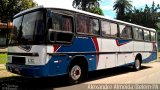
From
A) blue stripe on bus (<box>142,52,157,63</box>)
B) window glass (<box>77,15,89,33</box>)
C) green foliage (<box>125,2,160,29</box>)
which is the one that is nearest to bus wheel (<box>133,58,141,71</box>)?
blue stripe on bus (<box>142,52,157,63</box>)

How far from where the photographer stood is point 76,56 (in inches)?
458

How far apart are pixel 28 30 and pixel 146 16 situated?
66047mm

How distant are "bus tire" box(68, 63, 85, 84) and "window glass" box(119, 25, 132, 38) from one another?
4582 millimetres

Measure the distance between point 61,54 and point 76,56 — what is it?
1.00 meters

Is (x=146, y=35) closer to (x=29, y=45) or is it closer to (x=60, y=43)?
(x=60, y=43)

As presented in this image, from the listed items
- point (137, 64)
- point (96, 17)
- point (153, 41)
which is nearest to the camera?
point (96, 17)

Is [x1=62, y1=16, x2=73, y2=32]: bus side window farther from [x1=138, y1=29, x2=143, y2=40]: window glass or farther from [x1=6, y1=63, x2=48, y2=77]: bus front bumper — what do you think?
[x1=138, y1=29, x2=143, y2=40]: window glass

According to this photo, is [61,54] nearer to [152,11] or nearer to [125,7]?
[152,11]

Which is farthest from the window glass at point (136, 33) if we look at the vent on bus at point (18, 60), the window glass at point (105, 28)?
the vent on bus at point (18, 60)

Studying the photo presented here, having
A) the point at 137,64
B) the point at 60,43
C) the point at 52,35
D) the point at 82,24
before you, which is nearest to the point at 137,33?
the point at 137,64

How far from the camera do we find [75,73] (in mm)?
11750

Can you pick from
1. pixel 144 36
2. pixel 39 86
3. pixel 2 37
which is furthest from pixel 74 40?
pixel 2 37

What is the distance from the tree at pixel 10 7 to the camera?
136ft

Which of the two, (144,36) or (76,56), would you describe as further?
(144,36)
